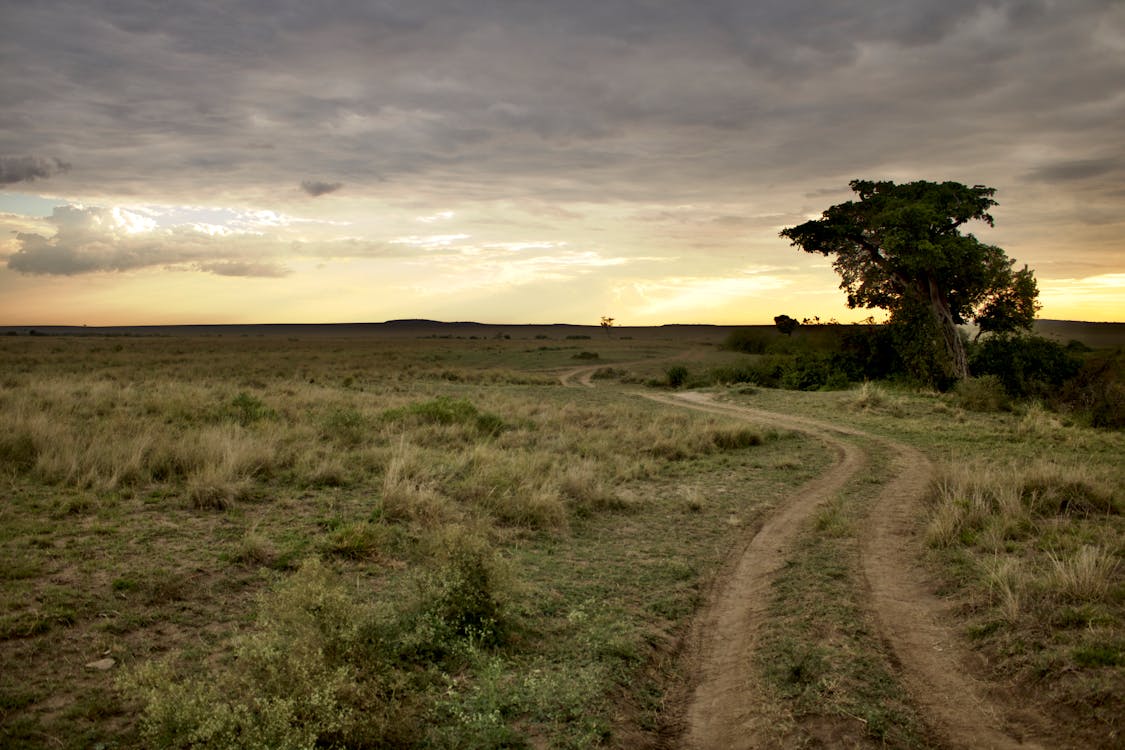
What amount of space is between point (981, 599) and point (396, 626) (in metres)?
5.50

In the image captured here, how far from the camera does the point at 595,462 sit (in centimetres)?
1409

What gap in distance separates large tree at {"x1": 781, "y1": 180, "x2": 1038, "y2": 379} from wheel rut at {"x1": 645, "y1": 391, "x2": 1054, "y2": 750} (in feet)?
69.2

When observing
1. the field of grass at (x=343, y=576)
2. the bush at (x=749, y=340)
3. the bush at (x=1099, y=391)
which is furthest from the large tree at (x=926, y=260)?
the bush at (x=749, y=340)

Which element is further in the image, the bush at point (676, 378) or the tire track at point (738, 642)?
the bush at point (676, 378)

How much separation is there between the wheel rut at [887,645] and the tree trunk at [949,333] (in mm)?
21191

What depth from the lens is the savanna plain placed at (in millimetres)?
4578

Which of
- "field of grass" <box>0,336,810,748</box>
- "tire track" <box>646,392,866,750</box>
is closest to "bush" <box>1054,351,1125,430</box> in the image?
"field of grass" <box>0,336,810,748</box>

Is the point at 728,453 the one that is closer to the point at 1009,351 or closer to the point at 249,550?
the point at 249,550

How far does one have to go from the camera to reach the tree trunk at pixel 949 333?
94.9 ft

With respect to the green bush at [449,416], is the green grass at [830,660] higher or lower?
lower

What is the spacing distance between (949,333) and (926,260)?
3.88 meters

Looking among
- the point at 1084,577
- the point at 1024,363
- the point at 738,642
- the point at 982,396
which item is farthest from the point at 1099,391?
the point at 738,642

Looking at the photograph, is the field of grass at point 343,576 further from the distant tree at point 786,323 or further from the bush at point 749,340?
the distant tree at point 786,323

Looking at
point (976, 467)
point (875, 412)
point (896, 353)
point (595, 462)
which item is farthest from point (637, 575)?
point (896, 353)
